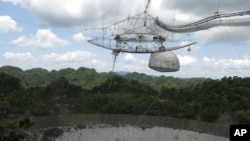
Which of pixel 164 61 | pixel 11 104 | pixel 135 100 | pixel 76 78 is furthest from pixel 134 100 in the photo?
pixel 76 78

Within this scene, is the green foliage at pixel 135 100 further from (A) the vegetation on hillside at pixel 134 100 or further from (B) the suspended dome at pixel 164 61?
(B) the suspended dome at pixel 164 61

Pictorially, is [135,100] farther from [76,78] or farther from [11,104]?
[76,78]

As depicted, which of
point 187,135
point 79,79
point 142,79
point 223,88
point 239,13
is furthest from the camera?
point 142,79

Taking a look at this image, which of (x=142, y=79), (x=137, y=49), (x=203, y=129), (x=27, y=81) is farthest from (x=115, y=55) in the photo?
(x=142, y=79)

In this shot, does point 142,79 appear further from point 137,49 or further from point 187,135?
point 137,49

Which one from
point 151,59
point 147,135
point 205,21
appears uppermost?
point 205,21

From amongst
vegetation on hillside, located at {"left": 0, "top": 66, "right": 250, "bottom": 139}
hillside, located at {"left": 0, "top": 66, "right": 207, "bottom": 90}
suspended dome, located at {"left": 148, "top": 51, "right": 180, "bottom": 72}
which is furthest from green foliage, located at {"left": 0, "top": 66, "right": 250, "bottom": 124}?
hillside, located at {"left": 0, "top": 66, "right": 207, "bottom": 90}

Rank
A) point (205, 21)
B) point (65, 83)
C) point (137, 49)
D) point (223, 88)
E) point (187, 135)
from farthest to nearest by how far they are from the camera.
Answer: point (65, 83) < point (223, 88) < point (187, 135) < point (137, 49) < point (205, 21)

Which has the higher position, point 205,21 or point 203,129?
point 205,21
